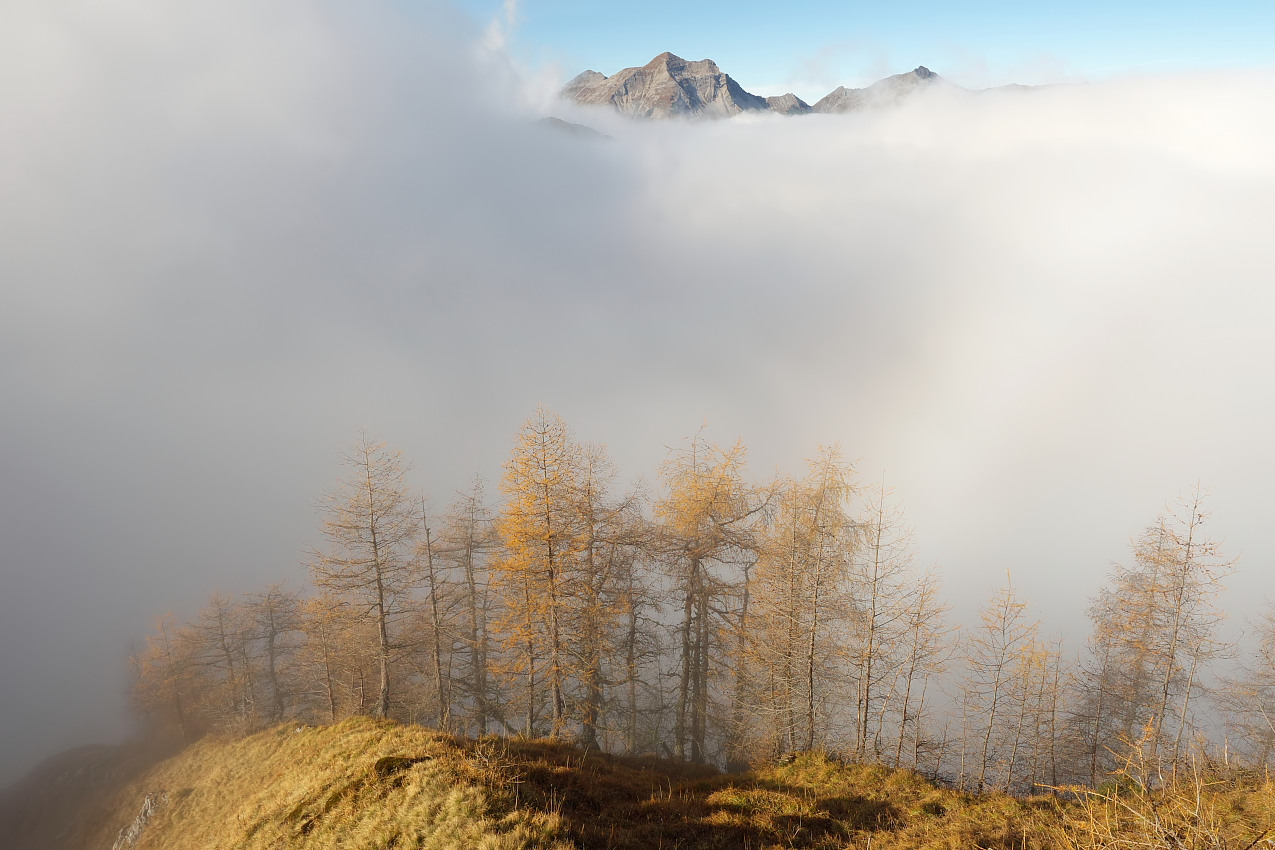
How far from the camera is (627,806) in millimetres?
11117

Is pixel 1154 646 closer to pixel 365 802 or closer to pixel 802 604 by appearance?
pixel 802 604

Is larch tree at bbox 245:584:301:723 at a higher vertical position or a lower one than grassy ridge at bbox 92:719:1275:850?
lower

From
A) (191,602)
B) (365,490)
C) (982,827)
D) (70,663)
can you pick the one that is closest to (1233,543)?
(982,827)

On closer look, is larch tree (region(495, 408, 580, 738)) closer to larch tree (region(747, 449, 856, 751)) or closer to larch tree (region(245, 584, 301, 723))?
larch tree (region(747, 449, 856, 751))

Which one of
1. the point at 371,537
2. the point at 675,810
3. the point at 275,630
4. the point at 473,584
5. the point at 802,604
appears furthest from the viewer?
the point at 275,630

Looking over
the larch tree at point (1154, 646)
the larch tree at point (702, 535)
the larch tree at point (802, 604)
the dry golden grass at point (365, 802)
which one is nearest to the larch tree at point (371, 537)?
the dry golden grass at point (365, 802)

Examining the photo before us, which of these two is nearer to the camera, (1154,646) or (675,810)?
(675,810)

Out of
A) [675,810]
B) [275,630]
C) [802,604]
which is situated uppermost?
[802,604]

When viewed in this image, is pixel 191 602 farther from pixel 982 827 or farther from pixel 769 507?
pixel 982 827

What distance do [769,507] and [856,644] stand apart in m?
6.75

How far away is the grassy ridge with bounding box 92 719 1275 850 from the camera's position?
30.3 feet

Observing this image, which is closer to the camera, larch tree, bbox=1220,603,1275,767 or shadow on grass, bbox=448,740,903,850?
shadow on grass, bbox=448,740,903,850

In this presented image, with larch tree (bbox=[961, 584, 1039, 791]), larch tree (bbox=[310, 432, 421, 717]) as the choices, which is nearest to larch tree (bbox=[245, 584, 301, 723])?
larch tree (bbox=[310, 432, 421, 717])

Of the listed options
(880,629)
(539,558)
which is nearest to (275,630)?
(539,558)
